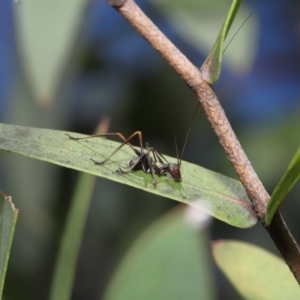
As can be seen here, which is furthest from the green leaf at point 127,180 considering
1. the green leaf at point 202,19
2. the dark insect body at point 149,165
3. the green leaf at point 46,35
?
the green leaf at point 202,19

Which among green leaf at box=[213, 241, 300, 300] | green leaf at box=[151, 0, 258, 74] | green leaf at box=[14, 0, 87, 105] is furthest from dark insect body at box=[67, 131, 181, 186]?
green leaf at box=[151, 0, 258, 74]

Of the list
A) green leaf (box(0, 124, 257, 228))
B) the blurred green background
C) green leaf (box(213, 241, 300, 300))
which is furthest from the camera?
the blurred green background

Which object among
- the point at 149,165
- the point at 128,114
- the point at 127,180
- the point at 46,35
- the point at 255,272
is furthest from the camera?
the point at 128,114

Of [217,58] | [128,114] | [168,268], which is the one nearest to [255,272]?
[168,268]

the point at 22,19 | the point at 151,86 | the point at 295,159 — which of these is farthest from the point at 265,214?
the point at 151,86

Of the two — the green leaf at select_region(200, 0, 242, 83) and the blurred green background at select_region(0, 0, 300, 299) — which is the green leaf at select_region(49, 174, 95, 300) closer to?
the green leaf at select_region(200, 0, 242, 83)

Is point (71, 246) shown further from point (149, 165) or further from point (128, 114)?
point (128, 114)
